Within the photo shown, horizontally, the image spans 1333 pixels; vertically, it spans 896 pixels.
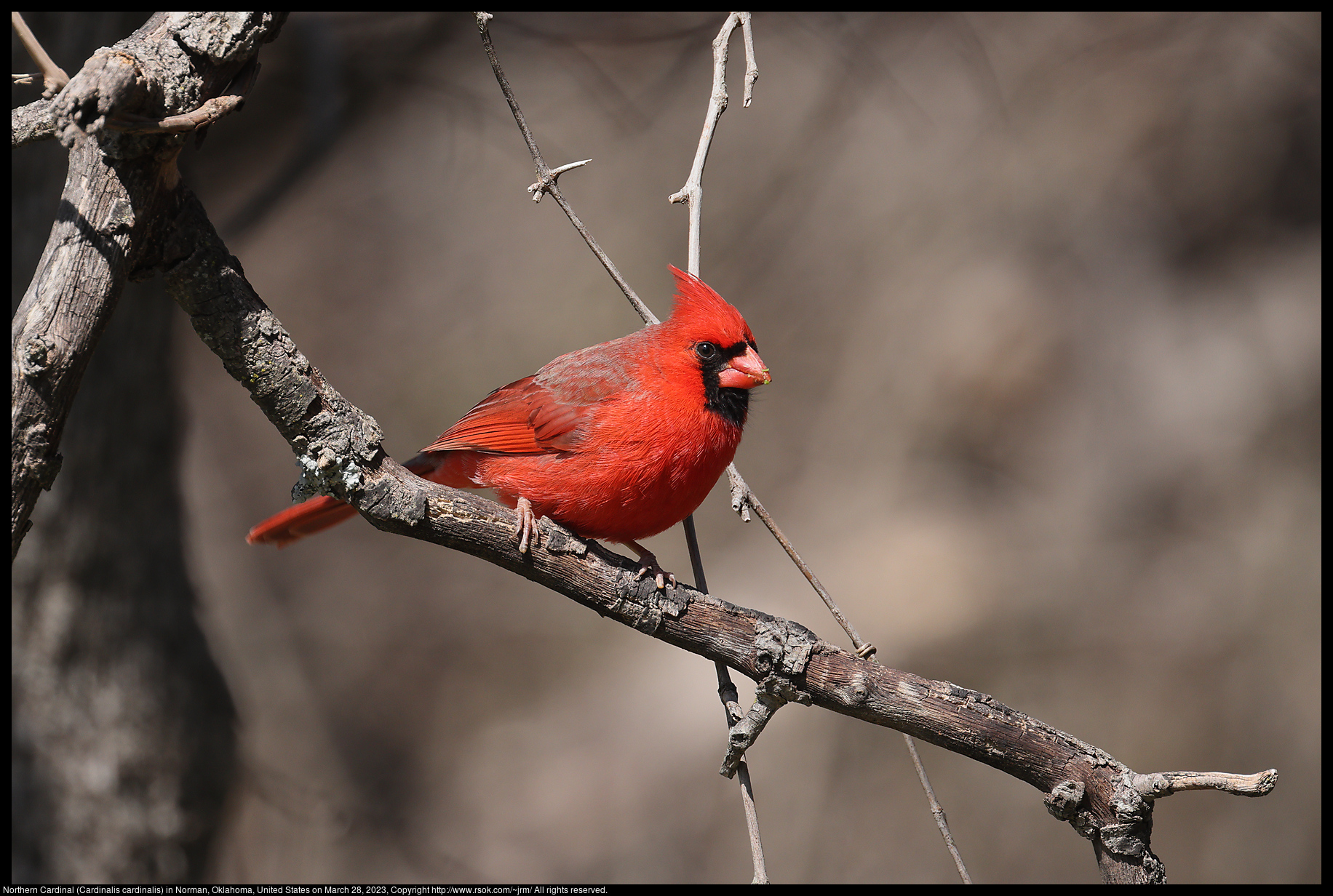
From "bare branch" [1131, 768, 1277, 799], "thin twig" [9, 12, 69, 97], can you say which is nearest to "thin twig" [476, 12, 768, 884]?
"bare branch" [1131, 768, 1277, 799]

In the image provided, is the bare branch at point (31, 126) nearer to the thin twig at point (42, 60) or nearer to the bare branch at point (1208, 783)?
the thin twig at point (42, 60)

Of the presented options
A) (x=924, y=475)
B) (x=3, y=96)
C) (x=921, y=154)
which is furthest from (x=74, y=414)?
(x=921, y=154)

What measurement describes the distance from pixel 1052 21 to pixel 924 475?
8.90 ft

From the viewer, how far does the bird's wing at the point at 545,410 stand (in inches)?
105

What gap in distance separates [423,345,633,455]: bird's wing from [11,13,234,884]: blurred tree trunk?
2.38m

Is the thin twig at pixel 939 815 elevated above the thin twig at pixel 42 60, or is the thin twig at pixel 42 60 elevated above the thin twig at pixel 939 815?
the thin twig at pixel 42 60

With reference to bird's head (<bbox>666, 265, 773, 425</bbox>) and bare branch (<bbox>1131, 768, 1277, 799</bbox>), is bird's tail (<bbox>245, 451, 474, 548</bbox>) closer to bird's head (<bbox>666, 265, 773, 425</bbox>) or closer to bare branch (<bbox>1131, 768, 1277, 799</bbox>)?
bird's head (<bbox>666, 265, 773, 425</bbox>)

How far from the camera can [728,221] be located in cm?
557

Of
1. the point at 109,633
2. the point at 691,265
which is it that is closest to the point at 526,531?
the point at 691,265

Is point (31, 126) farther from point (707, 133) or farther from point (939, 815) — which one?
point (939, 815)

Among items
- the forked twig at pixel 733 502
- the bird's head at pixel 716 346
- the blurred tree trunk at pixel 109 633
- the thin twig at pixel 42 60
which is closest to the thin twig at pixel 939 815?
the forked twig at pixel 733 502

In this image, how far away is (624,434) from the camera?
2.56 m

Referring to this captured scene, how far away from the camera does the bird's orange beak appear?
2.65m

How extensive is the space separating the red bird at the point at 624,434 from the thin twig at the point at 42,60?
1274mm
